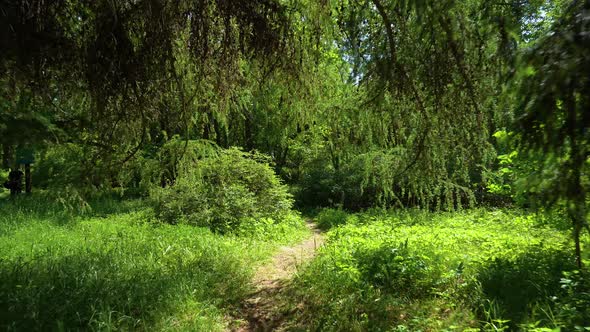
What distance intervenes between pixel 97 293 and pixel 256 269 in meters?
2.55

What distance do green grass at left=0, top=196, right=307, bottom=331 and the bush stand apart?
0.73 m

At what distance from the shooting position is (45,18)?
413 centimetres

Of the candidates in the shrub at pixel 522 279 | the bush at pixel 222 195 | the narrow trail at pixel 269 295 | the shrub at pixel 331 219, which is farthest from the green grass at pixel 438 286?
the shrub at pixel 331 219

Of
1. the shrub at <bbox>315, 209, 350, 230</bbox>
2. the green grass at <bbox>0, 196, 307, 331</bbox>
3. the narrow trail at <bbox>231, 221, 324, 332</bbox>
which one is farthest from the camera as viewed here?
the shrub at <bbox>315, 209, 350, 230</bbox>

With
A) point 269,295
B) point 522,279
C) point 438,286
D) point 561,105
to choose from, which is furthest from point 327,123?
point 561,105

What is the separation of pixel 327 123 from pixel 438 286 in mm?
2895

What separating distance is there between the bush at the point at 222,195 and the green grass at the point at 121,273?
2.39 feet

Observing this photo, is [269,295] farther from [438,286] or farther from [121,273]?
[438,286]

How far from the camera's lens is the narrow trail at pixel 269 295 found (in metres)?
4.79

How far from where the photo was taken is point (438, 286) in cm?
466

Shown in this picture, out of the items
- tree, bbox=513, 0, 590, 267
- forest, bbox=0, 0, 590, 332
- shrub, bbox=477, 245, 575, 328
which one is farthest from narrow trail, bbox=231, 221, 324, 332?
tree, bbox=513, 0, 590, 267

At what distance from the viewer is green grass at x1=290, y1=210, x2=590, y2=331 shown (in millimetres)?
3830

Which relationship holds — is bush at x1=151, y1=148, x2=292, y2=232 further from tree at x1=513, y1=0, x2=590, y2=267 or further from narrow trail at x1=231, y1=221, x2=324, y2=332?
tree at x1=513, y1=0, x2=590, y2=267

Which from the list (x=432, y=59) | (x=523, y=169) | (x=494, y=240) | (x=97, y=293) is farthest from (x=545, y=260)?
(x=97, y=293)
